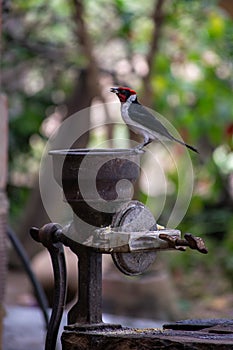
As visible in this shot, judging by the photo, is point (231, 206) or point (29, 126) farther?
point (231, 206)

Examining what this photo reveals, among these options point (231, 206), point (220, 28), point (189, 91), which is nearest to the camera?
point (220, 28)

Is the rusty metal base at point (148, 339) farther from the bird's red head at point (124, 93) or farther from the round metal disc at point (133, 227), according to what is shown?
the bird's red head at point (124, 93)

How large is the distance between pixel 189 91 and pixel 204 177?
2.12 meters

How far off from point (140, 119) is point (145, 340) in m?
0.94

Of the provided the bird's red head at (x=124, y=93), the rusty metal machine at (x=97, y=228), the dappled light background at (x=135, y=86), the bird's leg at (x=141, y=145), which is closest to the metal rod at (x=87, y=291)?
the rusty metal machine at (x=97, y=228)

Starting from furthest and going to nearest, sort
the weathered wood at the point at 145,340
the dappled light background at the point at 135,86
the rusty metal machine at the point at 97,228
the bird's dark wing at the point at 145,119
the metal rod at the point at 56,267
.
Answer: the dappled light background at the point at 135,86, the bird's dark wing at the point at 145,119, the metal rod at the point at 56,267, the rusty metal machine at the point at 97,228, the weathered wood at the point at 145,340

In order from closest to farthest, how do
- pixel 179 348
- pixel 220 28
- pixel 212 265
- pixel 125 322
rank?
pixel 179 348 < pixel 125 322 < pixel 220 28 < pixel 212 265

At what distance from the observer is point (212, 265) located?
9648mm

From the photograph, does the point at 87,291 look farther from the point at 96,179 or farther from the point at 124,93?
the point at 124,93

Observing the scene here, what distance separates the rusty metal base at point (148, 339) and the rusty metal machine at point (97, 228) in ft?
0.05

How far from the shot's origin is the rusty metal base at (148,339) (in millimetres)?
2314

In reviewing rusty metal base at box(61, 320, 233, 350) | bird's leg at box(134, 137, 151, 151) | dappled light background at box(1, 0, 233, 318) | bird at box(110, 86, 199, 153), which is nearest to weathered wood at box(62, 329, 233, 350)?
rusty metal base at box(61, 320, 233, 350)

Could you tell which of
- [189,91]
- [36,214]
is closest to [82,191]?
[36,214]

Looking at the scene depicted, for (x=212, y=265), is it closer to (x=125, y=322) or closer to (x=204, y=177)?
(x=204, y=177)
